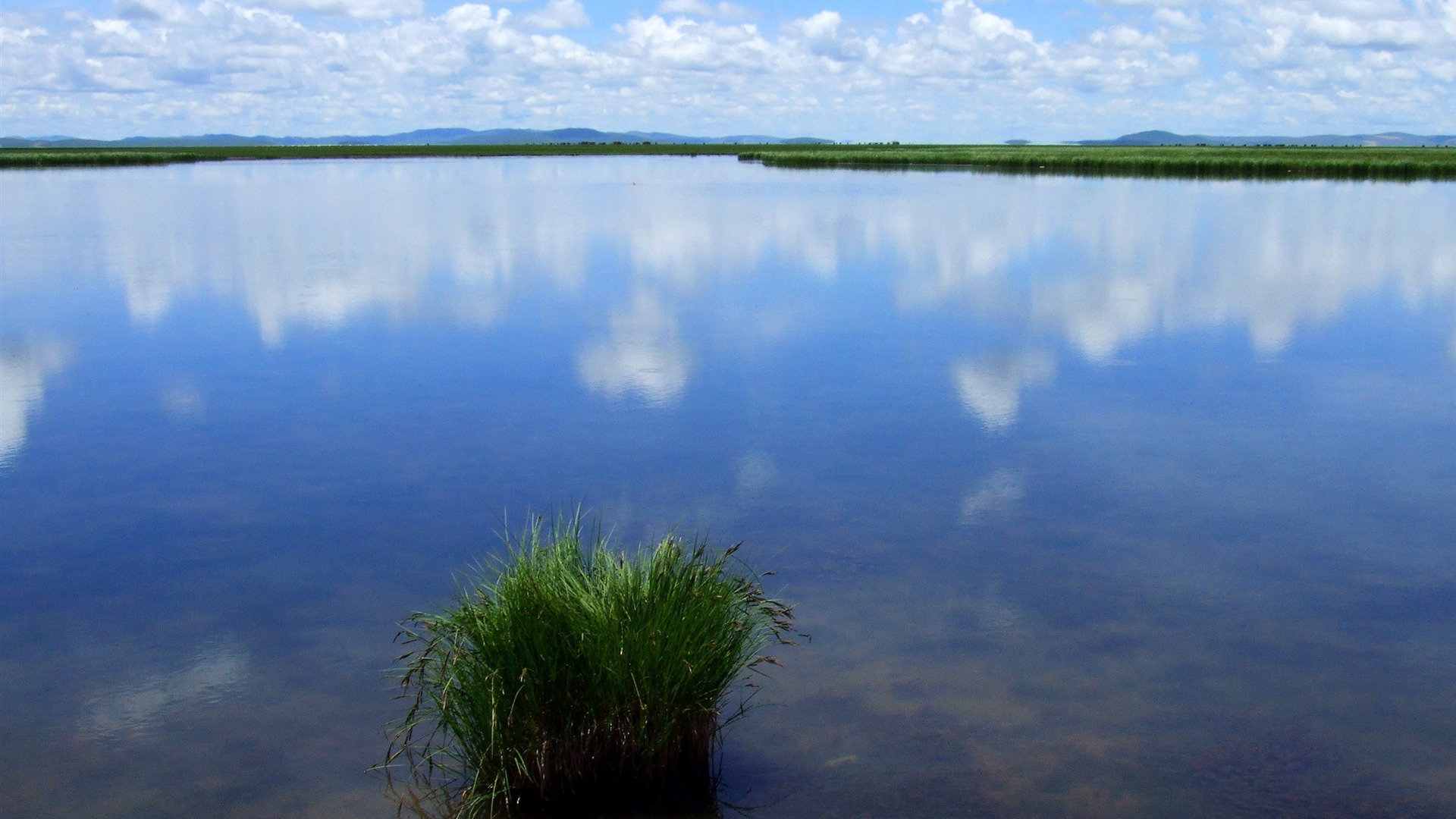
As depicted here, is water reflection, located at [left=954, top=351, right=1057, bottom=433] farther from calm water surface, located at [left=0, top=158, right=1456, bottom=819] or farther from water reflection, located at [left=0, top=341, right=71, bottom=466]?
water reflection, located at [left=0, top=341, right=71, bottom=466]

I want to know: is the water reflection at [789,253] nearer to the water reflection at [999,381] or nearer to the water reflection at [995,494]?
the water reflection at [999,381]

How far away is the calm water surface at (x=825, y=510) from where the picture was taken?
14.5ft

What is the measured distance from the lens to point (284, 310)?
14492mm

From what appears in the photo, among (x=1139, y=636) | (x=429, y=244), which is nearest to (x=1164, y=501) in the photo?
(x=1139, y=636)

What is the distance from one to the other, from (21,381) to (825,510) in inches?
303

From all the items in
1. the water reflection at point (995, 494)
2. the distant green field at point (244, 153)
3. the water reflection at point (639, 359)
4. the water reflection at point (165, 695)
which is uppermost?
the distant green field at point (244, 153)

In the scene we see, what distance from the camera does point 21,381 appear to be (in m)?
10.7

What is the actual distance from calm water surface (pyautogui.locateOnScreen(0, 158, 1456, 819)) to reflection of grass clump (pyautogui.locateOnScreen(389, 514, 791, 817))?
321mm

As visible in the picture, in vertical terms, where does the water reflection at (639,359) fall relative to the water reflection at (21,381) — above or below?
above

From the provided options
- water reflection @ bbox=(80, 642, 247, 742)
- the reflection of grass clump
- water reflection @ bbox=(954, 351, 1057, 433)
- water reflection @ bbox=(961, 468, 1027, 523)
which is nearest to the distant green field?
water reflection @ bbox=(954, 351, 1057, 433)

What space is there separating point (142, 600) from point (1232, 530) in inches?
216

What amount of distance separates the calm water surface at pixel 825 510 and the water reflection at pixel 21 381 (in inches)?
3.1

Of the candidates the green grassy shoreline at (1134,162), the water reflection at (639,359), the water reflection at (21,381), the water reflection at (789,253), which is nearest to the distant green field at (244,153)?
the green grassy shoreline at (1134,162)

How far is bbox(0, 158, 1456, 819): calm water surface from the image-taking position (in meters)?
4.42
